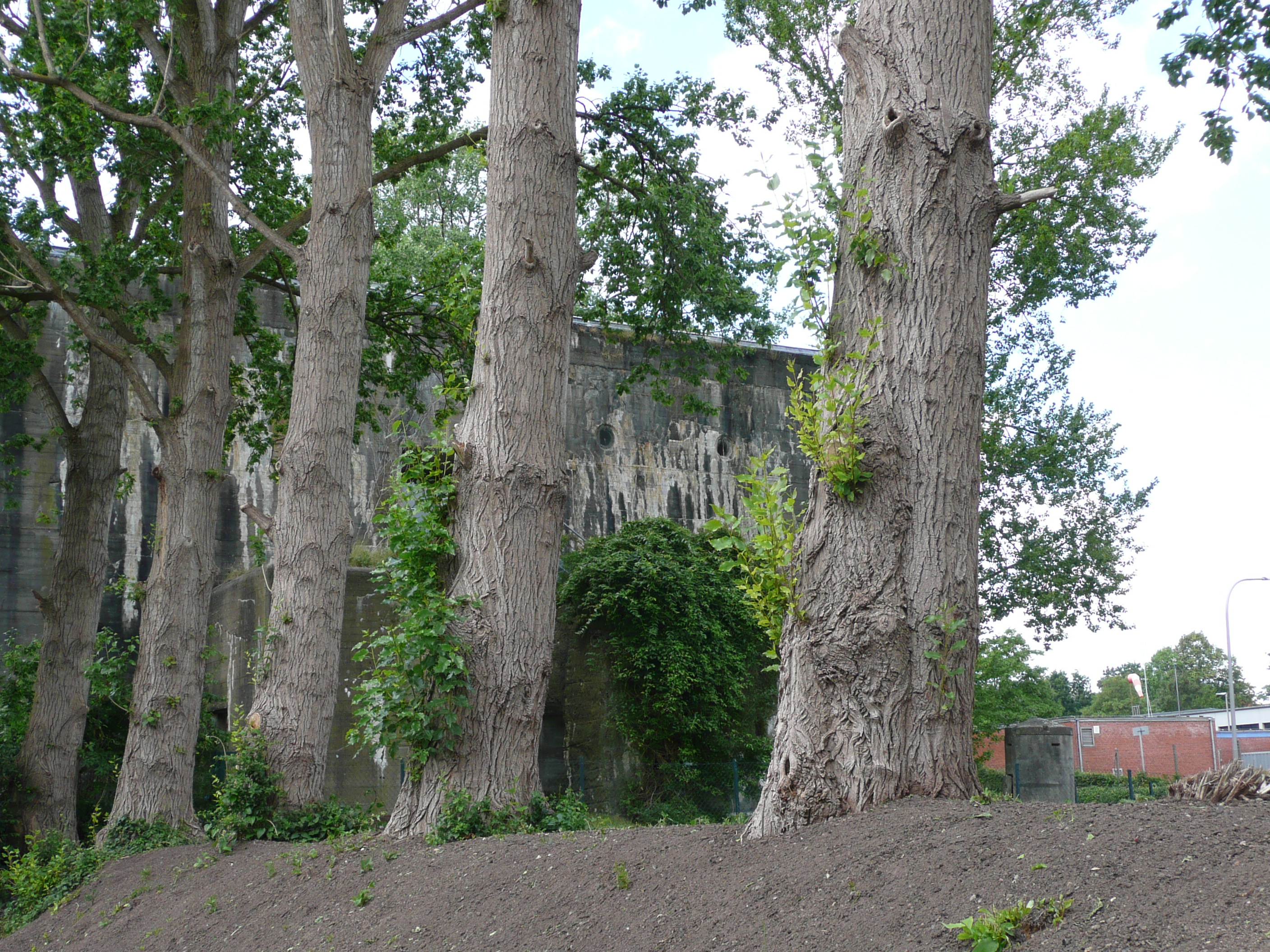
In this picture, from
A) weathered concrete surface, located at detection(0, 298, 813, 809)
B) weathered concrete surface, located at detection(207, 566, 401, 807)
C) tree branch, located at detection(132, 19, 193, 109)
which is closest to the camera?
tree branch, located at detection(132, 19, 193, 109)

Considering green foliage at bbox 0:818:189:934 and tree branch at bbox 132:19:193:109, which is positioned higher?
tree branch at bbox 132:19:193:109

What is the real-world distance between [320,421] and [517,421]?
129 inches

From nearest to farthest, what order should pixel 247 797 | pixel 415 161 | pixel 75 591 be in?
pixel 247 797 → pixel 415 161 → pixel 75 591

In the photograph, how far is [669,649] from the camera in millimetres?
17188

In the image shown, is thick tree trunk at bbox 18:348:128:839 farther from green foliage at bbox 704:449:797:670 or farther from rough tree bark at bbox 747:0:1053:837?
rough tree bark at bbox 747:0:1053:837

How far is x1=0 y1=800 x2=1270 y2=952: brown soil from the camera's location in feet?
9.64

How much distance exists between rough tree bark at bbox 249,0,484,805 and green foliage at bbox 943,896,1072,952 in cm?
688

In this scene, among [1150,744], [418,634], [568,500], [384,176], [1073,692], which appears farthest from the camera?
[1073,692]

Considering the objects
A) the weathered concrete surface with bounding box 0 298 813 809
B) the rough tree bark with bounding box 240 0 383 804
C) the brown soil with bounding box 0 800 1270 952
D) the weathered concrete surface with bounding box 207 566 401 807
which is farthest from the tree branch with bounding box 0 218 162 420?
the brown soil with bounding box 0 800 1270 952

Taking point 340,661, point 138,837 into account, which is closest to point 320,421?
point 138,837

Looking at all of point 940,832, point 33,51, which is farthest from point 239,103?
point 940,832

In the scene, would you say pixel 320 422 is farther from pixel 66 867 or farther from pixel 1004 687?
pixel 1004 687

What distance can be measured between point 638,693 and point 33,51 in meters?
12.4

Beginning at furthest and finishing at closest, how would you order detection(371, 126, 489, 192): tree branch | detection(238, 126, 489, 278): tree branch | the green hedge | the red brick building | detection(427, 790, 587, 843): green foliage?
the red brick building, the green hedge, detection(371, 126, 489, 192): tree branch, detection(238, 126, 489, 278): tree branch, detection(427, 790, 587, 843): green foliage
